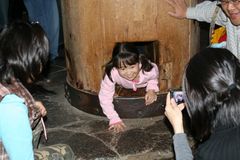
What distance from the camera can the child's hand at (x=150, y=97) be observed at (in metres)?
4.39

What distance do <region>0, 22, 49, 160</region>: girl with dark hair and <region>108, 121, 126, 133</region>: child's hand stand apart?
163cm

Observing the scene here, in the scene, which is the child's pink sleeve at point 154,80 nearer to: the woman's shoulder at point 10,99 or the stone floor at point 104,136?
the stone floor at point 104,136

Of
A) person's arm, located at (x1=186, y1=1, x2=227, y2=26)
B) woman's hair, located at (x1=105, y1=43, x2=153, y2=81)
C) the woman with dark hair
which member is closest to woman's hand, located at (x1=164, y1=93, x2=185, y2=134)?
the woman with dark hair

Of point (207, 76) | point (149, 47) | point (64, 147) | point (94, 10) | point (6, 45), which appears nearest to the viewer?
point (207, 76)

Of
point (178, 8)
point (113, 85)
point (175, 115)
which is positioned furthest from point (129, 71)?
point (175, 115)

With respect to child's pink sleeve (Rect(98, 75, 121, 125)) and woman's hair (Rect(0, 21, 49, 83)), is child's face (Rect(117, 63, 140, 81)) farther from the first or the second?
woman's hair (Rect(0, 21, 49, 83))

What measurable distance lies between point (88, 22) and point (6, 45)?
176 cm

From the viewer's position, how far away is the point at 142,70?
172 inches

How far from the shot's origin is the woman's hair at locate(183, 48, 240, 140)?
7.29 feet

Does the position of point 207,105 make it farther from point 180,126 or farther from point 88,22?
point 88,22

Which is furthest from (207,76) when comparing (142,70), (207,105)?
(142,70)

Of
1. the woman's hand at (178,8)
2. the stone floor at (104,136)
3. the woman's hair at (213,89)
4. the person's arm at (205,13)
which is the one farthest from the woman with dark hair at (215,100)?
the woman's hand at (178,8)

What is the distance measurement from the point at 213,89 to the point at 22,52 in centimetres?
118

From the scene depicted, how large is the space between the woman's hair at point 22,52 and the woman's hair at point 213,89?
3.08 ft
